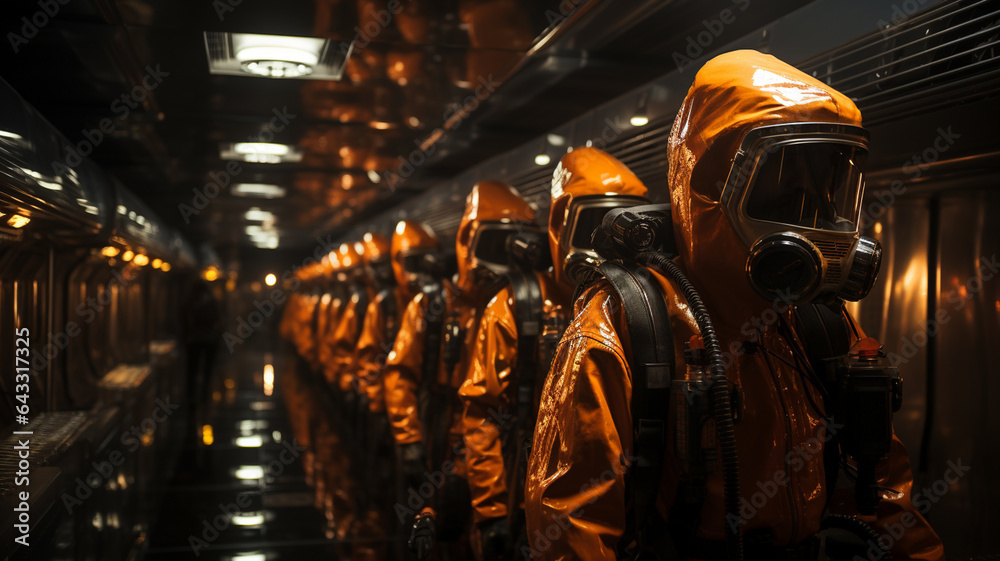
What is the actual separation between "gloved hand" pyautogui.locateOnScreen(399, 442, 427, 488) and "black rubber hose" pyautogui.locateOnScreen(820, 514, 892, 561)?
2.78 meters

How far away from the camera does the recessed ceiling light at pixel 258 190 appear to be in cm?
1106

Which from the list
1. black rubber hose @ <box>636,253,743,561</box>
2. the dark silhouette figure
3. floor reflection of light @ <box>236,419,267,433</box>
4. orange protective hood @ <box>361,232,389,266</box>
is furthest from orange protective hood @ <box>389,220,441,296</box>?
the dark silhouette figure

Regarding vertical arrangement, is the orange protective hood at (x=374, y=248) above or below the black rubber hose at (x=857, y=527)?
above

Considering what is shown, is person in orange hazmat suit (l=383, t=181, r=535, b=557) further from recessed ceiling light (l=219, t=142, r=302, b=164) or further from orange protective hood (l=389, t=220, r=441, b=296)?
recessed ceiling light (l=219, t=142, r=302, b=164)

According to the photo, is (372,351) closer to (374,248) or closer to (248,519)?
(374,248)

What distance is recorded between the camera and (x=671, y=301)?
209cm

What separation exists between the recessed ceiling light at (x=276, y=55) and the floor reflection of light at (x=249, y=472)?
3343 millimetres

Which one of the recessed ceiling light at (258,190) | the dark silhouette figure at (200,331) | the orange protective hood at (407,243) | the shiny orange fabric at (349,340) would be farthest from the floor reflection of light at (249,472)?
the recessed ceiling light at (258,190)

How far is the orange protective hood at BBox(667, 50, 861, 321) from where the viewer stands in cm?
200

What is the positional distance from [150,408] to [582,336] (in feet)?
32.9

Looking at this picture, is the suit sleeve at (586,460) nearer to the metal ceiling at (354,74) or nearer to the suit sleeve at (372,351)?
the metal ceiling at (354,74)

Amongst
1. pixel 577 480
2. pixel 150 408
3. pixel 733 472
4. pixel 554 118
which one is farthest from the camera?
pixel 150 408

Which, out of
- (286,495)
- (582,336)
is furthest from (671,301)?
(286,495)

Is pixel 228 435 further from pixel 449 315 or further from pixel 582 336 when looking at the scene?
pixel 582 336
